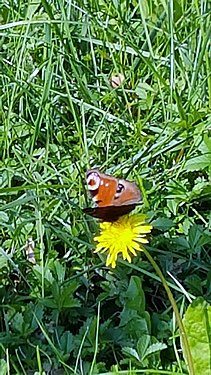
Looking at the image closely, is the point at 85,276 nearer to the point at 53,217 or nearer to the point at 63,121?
the point at 53,217

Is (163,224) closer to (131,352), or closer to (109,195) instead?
(131,352)

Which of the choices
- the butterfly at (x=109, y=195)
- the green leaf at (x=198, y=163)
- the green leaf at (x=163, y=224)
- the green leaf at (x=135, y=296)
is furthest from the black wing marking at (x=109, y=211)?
the green leaf at (x=198, y=163)

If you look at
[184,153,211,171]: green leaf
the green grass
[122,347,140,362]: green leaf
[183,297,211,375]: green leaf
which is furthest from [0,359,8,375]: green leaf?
[184,153,211,171]: green leaf

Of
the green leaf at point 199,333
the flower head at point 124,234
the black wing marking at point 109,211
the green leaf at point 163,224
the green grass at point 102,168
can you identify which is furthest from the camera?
the green leaf at point 163,224

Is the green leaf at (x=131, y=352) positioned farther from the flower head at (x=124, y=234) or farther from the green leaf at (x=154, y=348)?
→ the flower head at (x=124, y=234)

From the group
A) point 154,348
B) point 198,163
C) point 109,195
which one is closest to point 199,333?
point 154,348

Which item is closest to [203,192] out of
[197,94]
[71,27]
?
[197,94]
